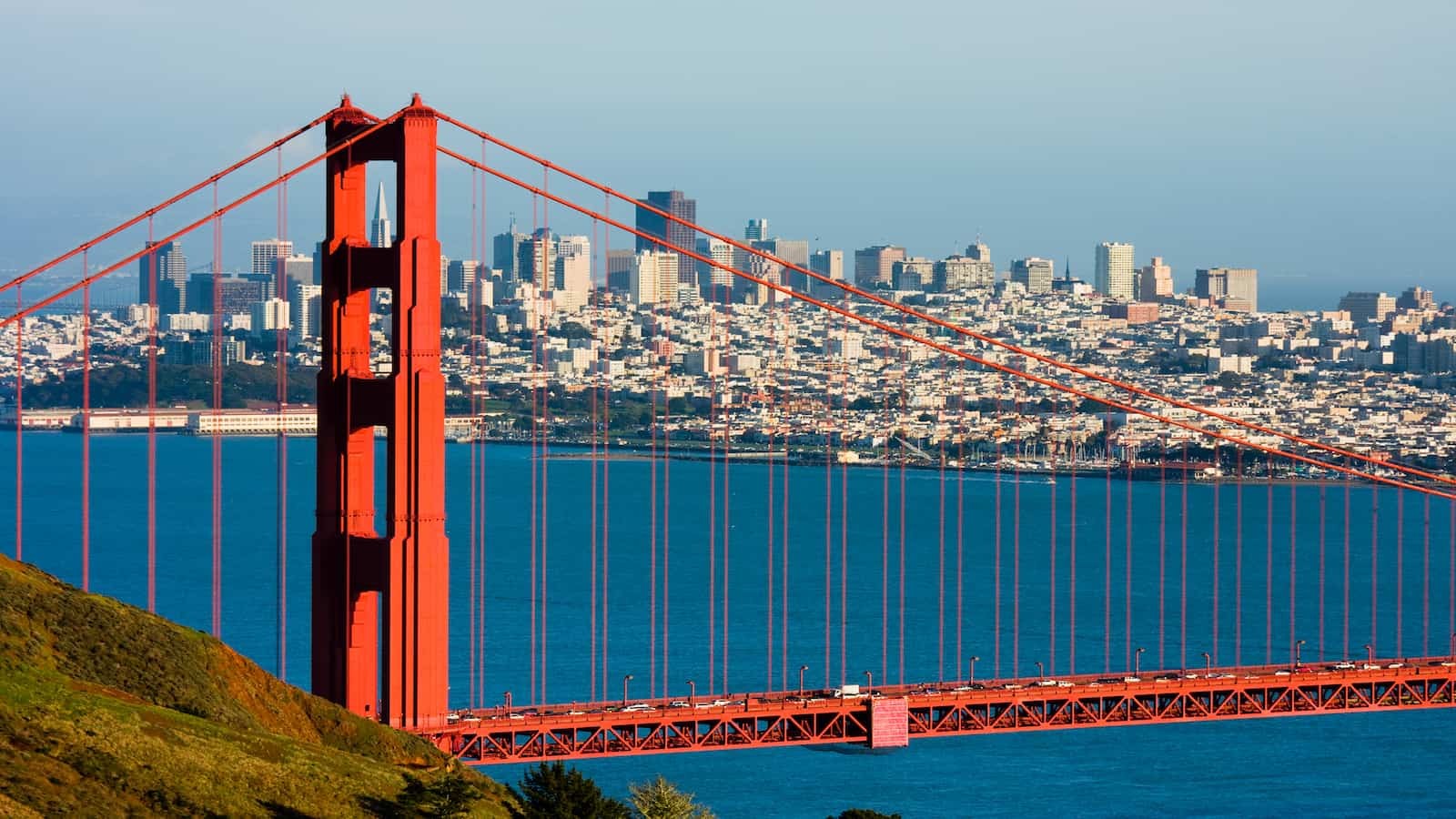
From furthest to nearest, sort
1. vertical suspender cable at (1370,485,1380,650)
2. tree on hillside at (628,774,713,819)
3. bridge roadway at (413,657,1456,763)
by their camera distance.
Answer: vertical suspender cable at (1370,485,1380,650) < bridge roadway at (413,657,1456,763) < tree on hillside at (628,774,713,819)

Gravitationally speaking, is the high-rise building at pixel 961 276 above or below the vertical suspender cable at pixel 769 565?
above

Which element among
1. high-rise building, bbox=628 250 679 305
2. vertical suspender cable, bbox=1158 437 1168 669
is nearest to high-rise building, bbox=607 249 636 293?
high-rise building, bbox=628 250 679 305

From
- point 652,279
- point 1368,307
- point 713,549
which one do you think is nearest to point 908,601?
point 713,549

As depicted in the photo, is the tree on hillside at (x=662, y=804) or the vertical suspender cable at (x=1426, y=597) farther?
the vertical suspender cable at (x=1426, y=597)

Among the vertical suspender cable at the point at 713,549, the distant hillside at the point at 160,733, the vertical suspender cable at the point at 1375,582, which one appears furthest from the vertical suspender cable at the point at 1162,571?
the distant hillside at the point at 160,733

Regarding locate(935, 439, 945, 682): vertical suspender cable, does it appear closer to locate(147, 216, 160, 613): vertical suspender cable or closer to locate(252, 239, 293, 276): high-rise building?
locate(147, 216, 160, 613): vertical suspender cable

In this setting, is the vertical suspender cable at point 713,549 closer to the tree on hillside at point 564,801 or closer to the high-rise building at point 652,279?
the tree on hillside at point 564,801
